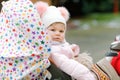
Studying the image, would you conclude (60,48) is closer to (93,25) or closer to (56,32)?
(56,32)

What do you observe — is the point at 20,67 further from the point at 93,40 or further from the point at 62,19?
the point at 93,40

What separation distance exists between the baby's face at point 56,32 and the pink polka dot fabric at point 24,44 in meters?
0.27

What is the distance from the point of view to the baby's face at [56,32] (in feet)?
10.00

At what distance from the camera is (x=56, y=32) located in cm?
305

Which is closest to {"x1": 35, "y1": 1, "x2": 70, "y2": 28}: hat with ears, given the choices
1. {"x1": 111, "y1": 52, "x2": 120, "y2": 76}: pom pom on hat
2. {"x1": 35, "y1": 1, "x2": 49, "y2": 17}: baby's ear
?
{"x1": 35, "y1": 1, "x2": 49, "y2": 17}: baby's ear

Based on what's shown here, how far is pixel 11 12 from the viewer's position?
111 inches

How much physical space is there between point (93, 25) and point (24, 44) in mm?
14231

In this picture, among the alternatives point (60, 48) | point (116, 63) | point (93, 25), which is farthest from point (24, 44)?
point (93, 25)

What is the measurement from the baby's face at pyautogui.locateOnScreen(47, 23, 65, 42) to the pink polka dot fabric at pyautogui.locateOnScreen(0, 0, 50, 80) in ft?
0.89

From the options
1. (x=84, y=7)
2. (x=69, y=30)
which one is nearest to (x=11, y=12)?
(x=69, y=30)

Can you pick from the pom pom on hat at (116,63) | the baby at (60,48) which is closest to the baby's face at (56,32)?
the baby at (60,48)

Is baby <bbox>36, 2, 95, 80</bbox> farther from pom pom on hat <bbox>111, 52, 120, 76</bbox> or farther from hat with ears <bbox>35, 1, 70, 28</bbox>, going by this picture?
pom pom on hat <bbox>111, 52, 120, 76</bbox>

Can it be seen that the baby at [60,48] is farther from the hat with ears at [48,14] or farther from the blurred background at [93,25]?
the blurred background at [93,25]

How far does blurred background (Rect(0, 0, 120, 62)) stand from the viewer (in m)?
10.9
